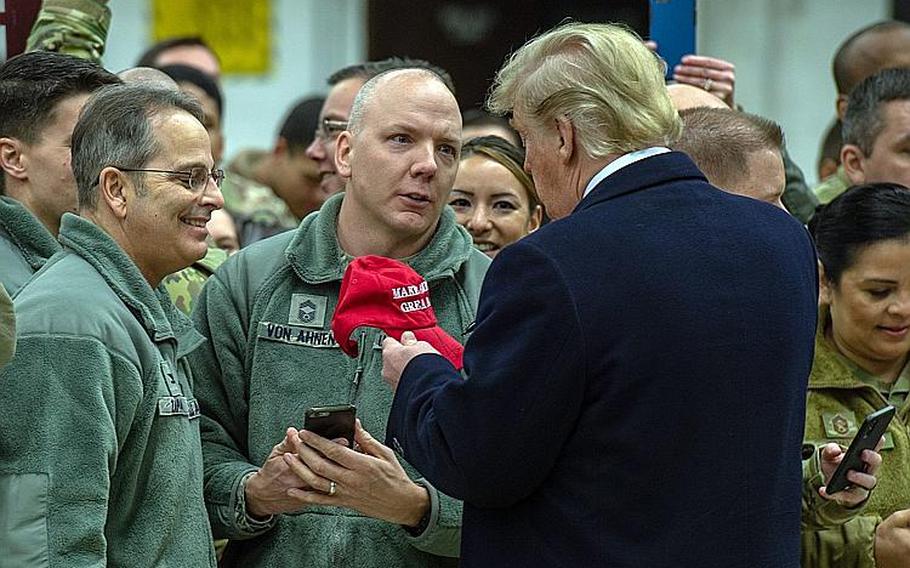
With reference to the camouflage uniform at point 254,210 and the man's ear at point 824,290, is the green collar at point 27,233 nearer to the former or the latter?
the man's ear at point 824,290

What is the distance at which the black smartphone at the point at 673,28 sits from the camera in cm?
412

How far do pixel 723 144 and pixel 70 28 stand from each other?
66.1 inches

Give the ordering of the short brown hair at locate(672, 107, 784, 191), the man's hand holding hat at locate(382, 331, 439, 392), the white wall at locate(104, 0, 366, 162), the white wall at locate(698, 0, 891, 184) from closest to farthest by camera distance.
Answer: the man's hand holding hat at locate(382, 331, 439, 392) → the short brown hair at locate(672, 107, 784, 191) → the white wall at locate(698, 0, 891, 184) → the white wall at locate(104, 0, 366, 162)

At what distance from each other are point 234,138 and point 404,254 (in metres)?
6.63

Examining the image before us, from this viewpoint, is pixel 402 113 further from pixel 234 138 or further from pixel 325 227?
pixel 234 138

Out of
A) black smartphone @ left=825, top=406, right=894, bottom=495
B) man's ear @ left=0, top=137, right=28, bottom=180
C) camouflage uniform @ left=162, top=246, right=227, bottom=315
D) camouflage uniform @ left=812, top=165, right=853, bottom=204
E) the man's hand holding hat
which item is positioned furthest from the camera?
camouflage uniform @ left=812, top=165, right=853, bottom=204

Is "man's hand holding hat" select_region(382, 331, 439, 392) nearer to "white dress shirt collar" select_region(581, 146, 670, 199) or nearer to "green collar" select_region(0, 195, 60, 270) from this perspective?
"white dress shirt collar" select_region(581, 146, 670, 199)

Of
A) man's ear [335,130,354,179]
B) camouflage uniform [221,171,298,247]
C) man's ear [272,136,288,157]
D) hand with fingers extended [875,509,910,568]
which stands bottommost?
camouflage uniform [221,171,298,247]

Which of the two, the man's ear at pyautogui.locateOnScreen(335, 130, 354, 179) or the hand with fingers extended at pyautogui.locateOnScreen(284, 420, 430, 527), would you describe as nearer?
the hand with fingers extended at pyautogui.locateOnScreen(284, 420, 430, 527)

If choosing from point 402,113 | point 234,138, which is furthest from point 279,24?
point 402,113

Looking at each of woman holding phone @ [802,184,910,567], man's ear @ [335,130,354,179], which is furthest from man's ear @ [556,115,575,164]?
woman holding phone @ [802,184,910,567]

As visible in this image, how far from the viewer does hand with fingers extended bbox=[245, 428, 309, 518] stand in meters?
2.85

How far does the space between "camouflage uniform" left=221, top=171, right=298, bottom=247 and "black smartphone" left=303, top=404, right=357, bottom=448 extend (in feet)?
10.4

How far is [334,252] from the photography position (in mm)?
3170
